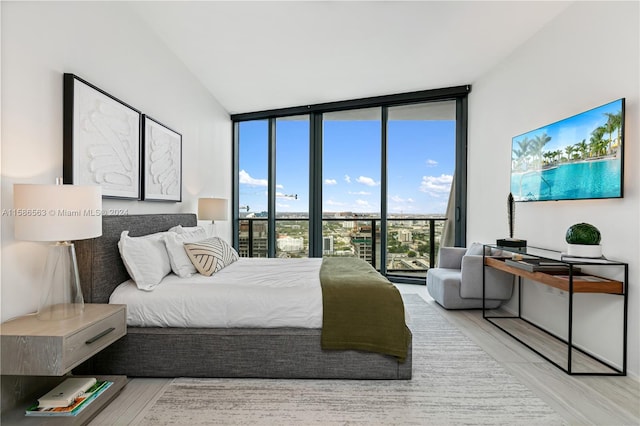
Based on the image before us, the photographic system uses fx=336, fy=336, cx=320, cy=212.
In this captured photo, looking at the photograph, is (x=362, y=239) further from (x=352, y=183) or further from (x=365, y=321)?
(x=365, y=321)

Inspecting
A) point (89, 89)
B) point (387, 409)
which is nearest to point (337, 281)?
point (387, 409)

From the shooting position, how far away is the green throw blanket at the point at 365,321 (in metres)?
2.26

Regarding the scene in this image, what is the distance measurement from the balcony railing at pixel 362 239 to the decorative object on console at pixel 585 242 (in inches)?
104

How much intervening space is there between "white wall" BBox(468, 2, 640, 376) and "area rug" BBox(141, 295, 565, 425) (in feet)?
3.20

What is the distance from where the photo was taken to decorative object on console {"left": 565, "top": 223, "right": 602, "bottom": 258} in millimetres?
2500

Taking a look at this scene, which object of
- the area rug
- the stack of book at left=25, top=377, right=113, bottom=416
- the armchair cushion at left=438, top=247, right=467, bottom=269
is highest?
the armchair cushion at left=438, top=247, right=467, bottom=269

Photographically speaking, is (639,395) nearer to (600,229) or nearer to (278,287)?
(600,229)

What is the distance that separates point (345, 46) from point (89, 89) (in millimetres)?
2412

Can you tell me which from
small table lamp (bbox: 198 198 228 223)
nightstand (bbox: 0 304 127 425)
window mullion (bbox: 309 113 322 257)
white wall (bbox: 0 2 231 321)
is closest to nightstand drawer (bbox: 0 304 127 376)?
nightstand (bbox: 0 304 127 425)

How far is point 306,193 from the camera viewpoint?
5551 millimetres

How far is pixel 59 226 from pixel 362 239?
4.31 m

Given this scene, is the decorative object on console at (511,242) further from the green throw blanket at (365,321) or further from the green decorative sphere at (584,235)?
the green throw blanket at (365,321)

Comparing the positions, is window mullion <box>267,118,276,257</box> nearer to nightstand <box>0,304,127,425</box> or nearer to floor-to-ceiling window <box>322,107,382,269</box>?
floor-to-ceiling window <box>322,107,382,269</box>

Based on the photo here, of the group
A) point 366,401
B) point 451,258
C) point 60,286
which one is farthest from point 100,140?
point 451,258
